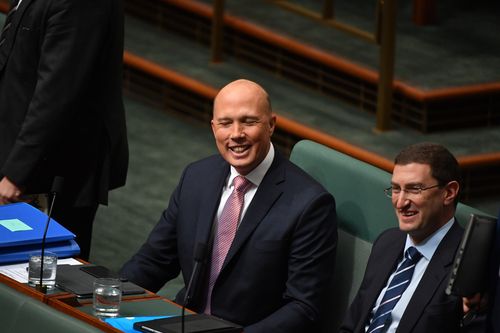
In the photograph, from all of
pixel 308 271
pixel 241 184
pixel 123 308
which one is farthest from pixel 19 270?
pixel 308 271

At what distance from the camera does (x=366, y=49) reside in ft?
22.4

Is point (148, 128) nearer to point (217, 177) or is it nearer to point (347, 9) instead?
A: point (347, 9)

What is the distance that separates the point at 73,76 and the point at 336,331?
44.0 inches

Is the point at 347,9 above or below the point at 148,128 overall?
above

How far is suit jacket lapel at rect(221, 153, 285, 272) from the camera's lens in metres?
3.90

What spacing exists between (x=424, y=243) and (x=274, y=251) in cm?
44

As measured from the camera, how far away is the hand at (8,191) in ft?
14.3

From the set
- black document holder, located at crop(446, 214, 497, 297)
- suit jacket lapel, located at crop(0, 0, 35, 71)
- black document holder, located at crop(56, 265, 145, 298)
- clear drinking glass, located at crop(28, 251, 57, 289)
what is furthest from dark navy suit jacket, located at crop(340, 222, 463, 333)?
suit jacket lapel, located at crop(0, 0, 35, 71)

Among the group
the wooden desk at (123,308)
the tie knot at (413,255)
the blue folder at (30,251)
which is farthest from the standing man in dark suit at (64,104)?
the tie knot at (413,255)

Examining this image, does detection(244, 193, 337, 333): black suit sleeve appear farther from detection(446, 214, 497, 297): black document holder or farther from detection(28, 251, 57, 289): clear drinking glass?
detection(446, 214, 497, 297): black document holder

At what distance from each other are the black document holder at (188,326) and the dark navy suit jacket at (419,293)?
1.53 feet

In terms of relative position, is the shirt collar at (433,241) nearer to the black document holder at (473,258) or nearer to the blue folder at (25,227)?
the black document holder at (473,258)

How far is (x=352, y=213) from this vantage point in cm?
405

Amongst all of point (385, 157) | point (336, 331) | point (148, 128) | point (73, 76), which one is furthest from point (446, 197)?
point (148, 128)
